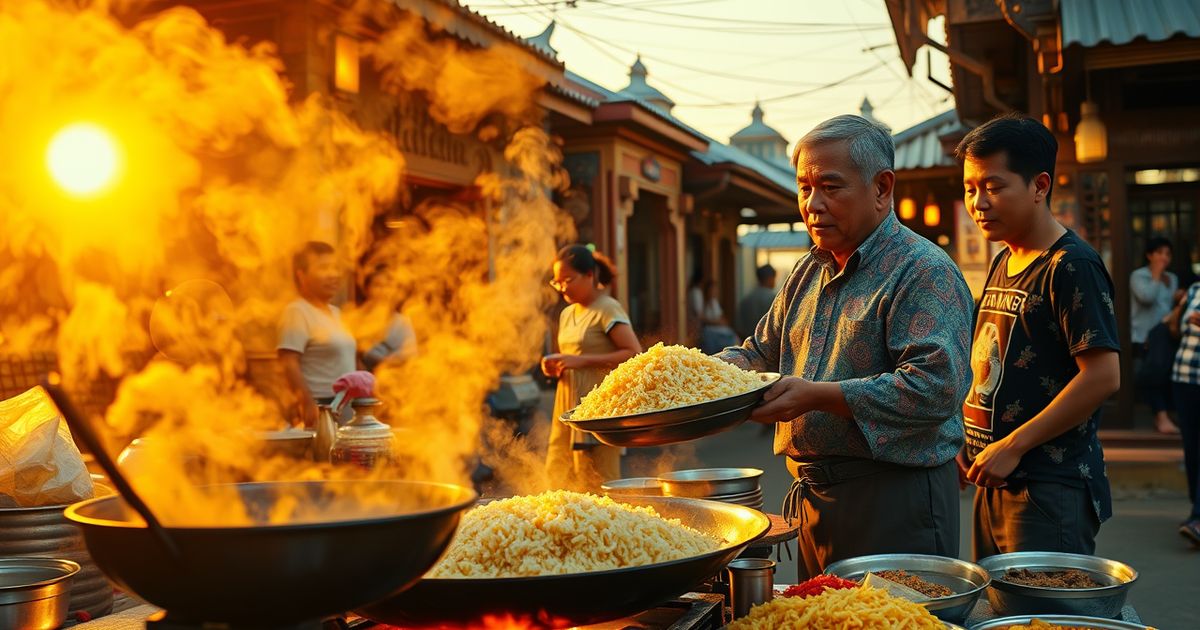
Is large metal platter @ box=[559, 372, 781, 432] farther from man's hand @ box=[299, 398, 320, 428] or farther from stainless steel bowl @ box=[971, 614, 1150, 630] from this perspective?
man's hand @ box=[299, 398, 320, 428]

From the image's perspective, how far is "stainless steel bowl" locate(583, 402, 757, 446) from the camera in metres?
2.32

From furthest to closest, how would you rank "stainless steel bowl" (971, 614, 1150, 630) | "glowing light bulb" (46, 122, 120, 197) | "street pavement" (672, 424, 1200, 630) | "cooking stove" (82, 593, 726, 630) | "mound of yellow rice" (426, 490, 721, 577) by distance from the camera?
"glowing light bulb" (46, 122, 120, 197) → "street pavement" (672, 424, 1200, 630) → "stainless steel bowl" (971, 614, 1150, 630) → "cooking stove" (82, 593, 726, 630) → "mound of yellow rice" (426, 490, 721, 577)

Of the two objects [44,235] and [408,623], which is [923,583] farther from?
[44,235]

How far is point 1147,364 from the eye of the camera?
9.23 m

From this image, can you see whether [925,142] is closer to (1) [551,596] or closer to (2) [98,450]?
(1) [551,596]

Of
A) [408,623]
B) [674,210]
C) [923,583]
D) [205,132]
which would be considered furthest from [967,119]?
[408,623]

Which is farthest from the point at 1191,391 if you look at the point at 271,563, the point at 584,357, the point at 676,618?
the point at 271,563

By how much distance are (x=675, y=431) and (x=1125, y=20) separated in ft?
24.6

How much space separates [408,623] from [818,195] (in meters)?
1.67

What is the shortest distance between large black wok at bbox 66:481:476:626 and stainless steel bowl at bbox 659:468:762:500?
75.5 inches

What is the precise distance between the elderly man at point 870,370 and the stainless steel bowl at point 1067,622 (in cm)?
60

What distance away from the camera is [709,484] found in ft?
10.2

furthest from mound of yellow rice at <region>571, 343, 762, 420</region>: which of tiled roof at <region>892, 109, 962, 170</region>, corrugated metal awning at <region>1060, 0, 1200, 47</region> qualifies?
tiled roof at <region>892, 109, 962, 170</region>

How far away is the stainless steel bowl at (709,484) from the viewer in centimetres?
311
